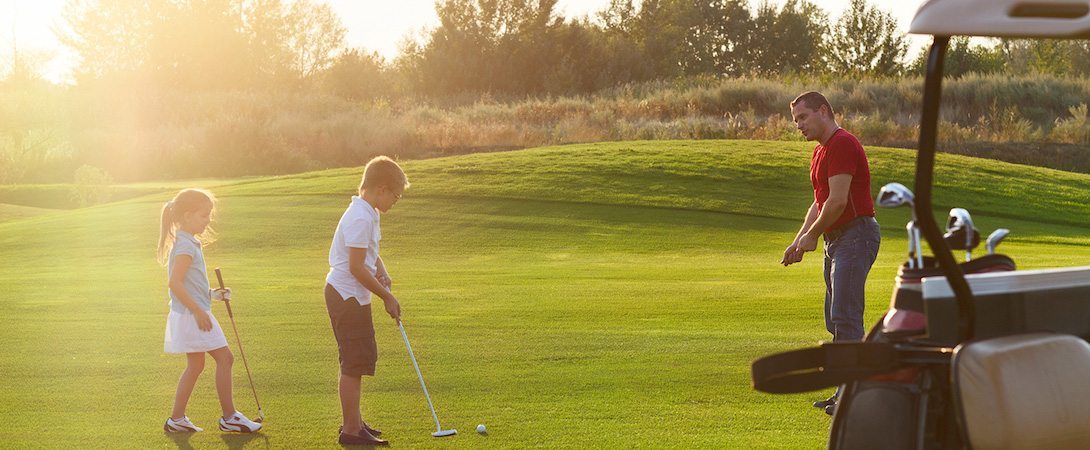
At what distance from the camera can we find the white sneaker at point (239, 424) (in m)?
7.74

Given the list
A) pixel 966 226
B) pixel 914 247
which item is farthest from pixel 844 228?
pixel 914 247

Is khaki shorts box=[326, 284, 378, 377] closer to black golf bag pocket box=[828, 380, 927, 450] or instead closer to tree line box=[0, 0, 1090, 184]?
black golf bag pocket box=[828, 380, 927, 450]

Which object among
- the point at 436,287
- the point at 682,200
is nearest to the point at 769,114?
the point at 682,200

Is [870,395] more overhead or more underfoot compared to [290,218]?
more overhead

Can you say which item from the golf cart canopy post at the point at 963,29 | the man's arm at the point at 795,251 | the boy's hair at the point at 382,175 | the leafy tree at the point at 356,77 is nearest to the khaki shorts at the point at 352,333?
the boy's hair at the point at 382,175

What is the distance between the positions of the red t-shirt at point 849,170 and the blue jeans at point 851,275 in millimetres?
78

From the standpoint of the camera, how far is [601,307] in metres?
14.4

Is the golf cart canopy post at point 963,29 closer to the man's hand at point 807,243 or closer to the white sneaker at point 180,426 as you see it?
the man's hand at point 807,243

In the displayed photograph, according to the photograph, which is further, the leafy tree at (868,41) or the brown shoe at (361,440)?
the leafy tree at (868,41)

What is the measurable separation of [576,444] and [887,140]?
3627 centimetres

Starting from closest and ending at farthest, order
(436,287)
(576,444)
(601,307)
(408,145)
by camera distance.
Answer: (576,444) → (601,307) → (436,287) → (408,145)

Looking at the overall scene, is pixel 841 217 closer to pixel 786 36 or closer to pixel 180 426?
pixel 180 426

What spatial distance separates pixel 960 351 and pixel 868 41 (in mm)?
56852

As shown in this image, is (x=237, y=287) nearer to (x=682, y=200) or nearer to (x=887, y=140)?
(x=682, y=200)
